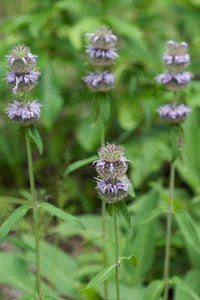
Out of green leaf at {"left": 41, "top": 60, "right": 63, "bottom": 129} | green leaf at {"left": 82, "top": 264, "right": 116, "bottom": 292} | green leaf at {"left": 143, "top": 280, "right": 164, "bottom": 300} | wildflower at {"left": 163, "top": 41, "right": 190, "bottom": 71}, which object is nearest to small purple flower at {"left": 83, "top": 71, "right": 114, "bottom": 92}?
wildflower at {"left": 163, "top": 41, "right": 190, "bottom": 71}

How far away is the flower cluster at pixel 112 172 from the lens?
4.50ft

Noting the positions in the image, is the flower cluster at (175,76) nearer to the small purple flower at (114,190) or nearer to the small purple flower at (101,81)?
the small purple flower at (101,81)

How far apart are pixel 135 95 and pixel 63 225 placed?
47.9 inches

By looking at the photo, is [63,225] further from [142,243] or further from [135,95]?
[135,95]

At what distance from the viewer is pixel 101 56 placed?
5.84 ft

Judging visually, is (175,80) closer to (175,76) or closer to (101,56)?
(175,76)

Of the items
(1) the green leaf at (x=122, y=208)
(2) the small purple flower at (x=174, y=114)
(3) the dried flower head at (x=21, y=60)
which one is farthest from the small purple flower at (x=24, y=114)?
(2) the small purple flower at (x=174, y=114)

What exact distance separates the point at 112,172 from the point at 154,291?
77cm

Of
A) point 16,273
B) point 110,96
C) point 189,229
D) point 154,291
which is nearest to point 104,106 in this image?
point 189,229

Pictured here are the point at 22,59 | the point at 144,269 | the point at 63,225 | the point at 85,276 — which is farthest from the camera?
the point at 63,225

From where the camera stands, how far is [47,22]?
358 cm

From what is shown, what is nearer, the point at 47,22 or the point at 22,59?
the point at 22,59

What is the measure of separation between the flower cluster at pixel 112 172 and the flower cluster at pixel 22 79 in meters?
0.33

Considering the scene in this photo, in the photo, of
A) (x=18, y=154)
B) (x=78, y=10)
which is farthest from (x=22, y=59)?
(x=18, y=154)
